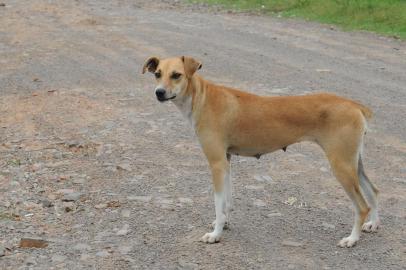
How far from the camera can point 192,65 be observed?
586 cm

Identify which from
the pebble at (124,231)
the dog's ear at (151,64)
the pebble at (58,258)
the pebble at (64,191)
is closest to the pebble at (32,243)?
the pebble at (58,258)

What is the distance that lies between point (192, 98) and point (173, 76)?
27 centimetres

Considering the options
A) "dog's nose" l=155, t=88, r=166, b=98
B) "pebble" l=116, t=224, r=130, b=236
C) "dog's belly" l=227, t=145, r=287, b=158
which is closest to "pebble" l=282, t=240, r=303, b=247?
"dog's belly" l=227, t=145, r=287, b=158

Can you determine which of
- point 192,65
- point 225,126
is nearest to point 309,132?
point 225,126

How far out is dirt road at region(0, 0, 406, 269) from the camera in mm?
5719

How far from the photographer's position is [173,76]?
5.78 metres

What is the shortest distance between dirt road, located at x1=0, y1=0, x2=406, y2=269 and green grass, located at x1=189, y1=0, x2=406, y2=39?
149 cm

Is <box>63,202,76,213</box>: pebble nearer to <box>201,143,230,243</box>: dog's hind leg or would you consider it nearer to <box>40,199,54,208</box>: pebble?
<box>40,199,54,208</box>: pebble

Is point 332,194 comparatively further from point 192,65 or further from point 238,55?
point 238,55

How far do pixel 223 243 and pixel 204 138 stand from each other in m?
0.89

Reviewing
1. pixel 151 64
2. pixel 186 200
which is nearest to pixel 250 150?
pixel 186 200

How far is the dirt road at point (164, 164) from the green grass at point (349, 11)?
4.90 feet

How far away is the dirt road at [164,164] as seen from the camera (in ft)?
18.8

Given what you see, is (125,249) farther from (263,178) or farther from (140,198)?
(263,178)
